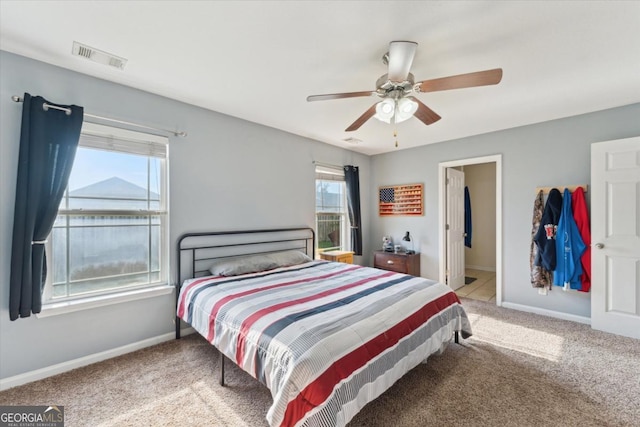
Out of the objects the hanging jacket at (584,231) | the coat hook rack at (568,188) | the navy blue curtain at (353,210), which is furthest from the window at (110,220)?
the hanging jacket at (584,231)

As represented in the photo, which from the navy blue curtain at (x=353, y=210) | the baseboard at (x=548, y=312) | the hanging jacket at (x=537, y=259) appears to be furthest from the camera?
the navy blue curtain at (x=353, y=210)

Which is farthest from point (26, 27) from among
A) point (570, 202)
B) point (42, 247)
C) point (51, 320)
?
point (570, 202)

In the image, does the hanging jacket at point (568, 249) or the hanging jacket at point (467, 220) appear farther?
the hanging jacket at point (467, 220)

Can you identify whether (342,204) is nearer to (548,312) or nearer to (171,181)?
(171,181)

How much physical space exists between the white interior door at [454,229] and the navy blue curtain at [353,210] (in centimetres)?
147

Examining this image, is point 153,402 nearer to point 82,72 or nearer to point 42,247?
point 42,247

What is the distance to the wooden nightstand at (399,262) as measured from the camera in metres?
4.44

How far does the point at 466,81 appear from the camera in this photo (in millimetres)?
1762

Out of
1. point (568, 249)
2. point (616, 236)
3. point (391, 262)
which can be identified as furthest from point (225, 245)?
point (616, 236)

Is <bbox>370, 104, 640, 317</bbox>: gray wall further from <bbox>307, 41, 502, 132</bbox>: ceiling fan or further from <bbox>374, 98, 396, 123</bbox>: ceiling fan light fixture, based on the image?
<bbox>374, 98, 396, 123</bbox>: ceiling fan light fixture

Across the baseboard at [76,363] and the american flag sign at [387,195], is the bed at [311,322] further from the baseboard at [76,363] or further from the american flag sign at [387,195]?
the american flag sign at [387,195]

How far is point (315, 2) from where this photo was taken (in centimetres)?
155

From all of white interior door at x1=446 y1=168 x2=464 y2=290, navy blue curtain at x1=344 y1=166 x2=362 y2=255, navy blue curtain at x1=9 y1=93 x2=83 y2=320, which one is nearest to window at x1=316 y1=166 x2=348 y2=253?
navy blue curtain at x1=344 y1=166 x2=362 y2=255

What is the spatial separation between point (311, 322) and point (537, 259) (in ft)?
10.9
